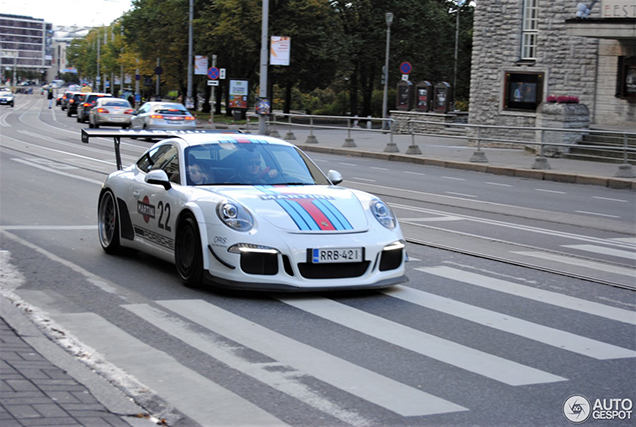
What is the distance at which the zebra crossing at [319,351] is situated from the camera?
502cm

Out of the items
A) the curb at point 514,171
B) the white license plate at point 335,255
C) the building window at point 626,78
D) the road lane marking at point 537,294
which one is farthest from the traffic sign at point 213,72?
the white license plate at point 335,255

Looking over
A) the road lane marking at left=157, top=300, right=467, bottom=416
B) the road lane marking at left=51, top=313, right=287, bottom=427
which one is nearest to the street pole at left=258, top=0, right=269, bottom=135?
the road lane marking at left=157, top=300, right=467, bottom=416

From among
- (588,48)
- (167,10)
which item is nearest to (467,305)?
(588,48)

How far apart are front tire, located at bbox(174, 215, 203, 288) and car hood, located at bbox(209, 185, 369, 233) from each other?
430 mm

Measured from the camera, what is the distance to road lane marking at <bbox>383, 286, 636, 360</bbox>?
633 centimetres

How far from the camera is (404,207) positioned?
15.7m

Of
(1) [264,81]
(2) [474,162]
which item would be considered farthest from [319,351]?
(1) [264,81]

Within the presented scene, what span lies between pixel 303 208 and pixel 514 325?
2.07 m

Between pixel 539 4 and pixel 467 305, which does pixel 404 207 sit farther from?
pixel 539 4

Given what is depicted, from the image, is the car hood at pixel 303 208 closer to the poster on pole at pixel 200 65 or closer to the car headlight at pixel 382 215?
the car headlight at pixel 382 215

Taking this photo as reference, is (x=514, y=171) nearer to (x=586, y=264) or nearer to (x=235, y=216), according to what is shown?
(x=586, y=264)

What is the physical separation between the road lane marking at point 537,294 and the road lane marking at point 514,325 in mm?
753

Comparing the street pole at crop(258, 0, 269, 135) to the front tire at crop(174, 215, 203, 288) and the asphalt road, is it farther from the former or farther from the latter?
the front tire at crop(174, 215, 203, 288)

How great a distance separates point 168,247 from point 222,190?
0.79 m
